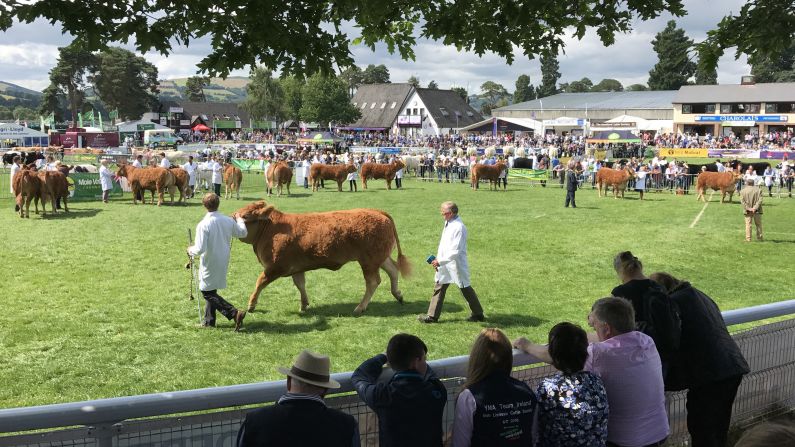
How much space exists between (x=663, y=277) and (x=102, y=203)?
2284 cm

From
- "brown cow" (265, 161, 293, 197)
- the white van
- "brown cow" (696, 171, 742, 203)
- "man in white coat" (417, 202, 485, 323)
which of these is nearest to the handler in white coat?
"brown cow" (265, 161, 293, 197)

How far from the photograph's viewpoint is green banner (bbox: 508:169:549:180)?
1398 inches

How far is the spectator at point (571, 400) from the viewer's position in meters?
3.75

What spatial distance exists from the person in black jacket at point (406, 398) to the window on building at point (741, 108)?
8262cm

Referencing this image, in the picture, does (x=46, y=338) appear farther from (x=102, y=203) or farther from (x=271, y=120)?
(x=271, y=120)

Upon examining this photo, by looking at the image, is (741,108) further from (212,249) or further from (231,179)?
(212,249)

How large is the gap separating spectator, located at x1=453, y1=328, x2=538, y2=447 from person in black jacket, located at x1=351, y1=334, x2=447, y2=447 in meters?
0.13

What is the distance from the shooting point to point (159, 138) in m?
67.6

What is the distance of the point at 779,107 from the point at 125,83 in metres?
90.5

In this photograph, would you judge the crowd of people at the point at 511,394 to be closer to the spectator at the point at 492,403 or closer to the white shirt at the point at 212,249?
the spectator at the point at 492,403

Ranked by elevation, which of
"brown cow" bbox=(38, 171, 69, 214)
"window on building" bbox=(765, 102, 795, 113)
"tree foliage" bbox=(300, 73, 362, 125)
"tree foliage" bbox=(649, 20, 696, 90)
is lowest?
"brown cow" bbox=(38, 171, 69, 214)

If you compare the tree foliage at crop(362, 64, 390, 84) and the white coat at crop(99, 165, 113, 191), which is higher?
the tree foliage at crop(362, 64, 390, 84)

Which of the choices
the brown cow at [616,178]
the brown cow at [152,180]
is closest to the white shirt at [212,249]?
the brown cow at [152,180]

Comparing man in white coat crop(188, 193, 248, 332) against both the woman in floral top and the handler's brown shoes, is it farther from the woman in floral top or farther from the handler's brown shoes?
the woman in floral top
